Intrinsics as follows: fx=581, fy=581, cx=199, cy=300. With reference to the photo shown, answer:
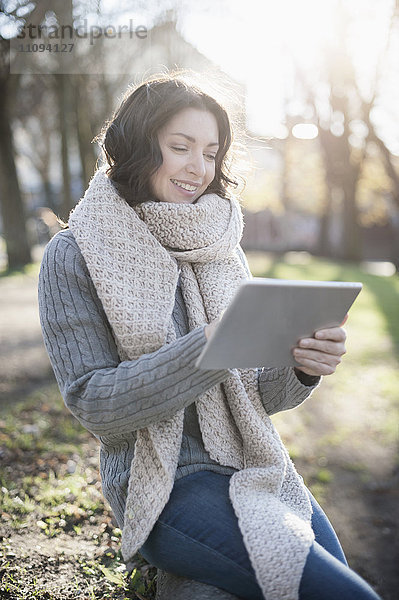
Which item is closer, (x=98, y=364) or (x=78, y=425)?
(x=98, y=364)

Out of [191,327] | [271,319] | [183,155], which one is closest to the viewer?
[271,319]

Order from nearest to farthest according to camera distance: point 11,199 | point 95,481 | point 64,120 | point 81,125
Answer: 1. point 95,481
2. point 81,125
3. point 64,120
4. point 11,199

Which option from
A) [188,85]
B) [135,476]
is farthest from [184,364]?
[188,85]

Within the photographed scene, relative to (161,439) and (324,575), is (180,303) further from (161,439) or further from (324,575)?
(324,575)

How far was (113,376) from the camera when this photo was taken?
5.46 feet

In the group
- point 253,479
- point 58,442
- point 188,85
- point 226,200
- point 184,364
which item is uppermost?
point 188,85

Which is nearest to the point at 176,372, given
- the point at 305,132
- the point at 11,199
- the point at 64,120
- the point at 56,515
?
the point at 56,515

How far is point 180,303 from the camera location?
6.66 ft

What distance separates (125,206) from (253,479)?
38.8 inches

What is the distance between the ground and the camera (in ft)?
7.66

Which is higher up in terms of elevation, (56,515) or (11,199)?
(11,199)

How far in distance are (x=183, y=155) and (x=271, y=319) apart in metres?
0.87

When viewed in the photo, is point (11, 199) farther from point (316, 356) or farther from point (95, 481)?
point (316, 356)

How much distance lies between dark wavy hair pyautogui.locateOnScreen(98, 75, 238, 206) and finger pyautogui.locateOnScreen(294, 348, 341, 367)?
0.81m
